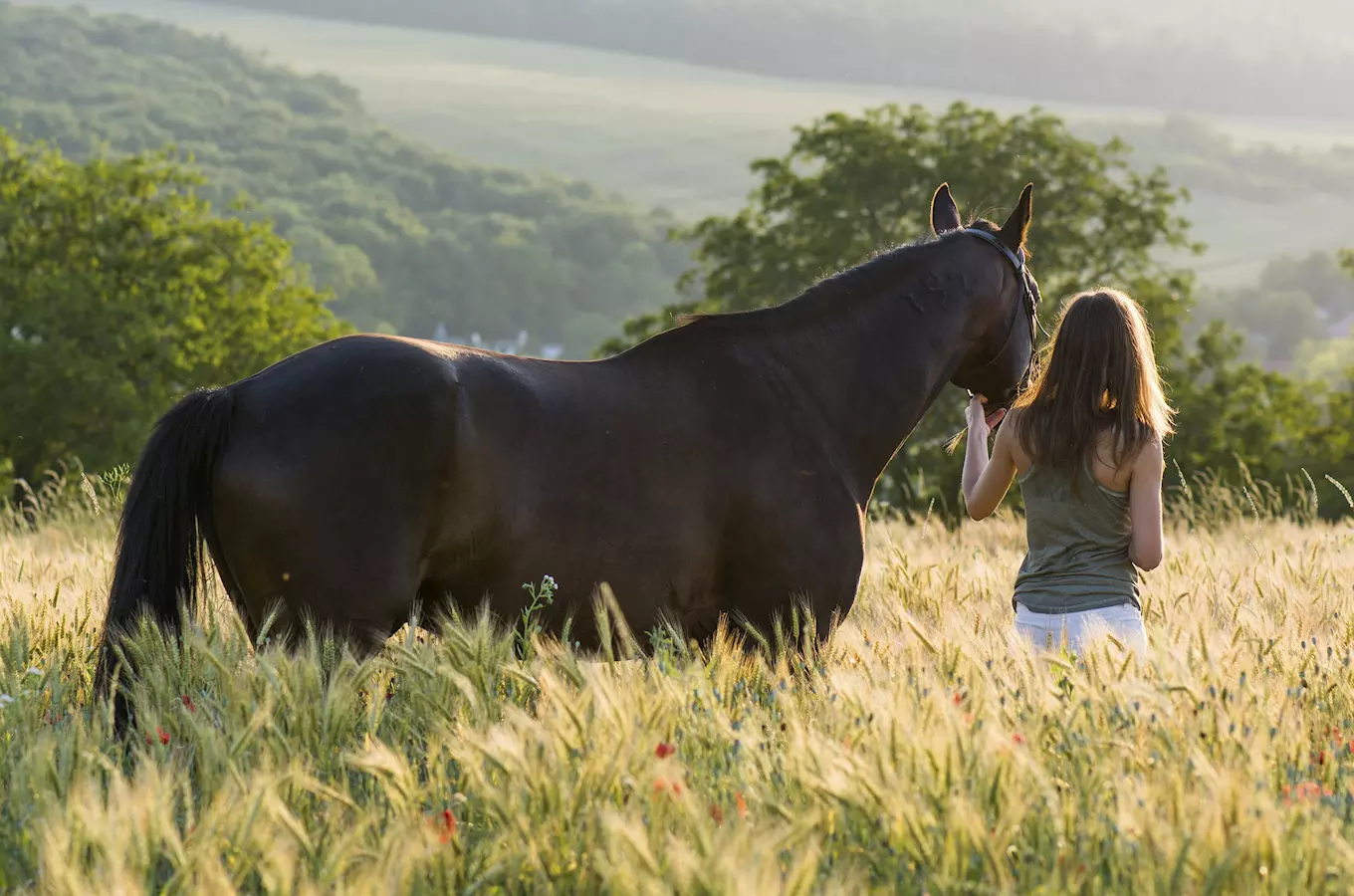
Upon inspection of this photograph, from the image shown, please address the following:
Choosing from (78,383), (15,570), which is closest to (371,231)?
(78,383)

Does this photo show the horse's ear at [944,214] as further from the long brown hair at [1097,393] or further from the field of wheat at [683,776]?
the field of wheat at [683,776]

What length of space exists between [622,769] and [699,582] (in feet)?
6.21

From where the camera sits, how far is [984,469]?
538cm

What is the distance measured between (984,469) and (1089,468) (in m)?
0.52

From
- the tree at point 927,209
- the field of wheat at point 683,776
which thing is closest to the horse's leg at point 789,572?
the field of wheat at point 683,776

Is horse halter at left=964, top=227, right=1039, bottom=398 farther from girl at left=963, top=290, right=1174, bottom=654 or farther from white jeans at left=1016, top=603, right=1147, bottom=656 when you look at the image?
white jeans at left=1016, top=603, right=1147, bottom=656

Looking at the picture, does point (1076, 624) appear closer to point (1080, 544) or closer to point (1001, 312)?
point (1080, 544)

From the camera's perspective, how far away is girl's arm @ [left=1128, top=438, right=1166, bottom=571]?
191 inches

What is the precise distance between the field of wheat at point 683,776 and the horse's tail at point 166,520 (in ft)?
0.59

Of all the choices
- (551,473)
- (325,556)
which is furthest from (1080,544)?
(325,556)

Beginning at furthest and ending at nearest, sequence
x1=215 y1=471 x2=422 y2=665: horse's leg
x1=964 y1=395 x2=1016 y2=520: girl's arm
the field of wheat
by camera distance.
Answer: x1=964 y1=395 x2=1016 y2=520: girl's arm < x1=215 y1=471 x2=422 y2=665: horse's leg < the field of wheat

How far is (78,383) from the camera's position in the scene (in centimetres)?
2434

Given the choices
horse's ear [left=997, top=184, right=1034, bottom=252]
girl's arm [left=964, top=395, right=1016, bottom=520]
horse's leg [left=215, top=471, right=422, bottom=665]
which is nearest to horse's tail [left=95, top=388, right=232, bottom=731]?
horse's leg [left=215, top=471, right=422, bottom=665]

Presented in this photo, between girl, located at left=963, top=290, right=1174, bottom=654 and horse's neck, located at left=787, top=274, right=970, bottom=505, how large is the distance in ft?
1.41
